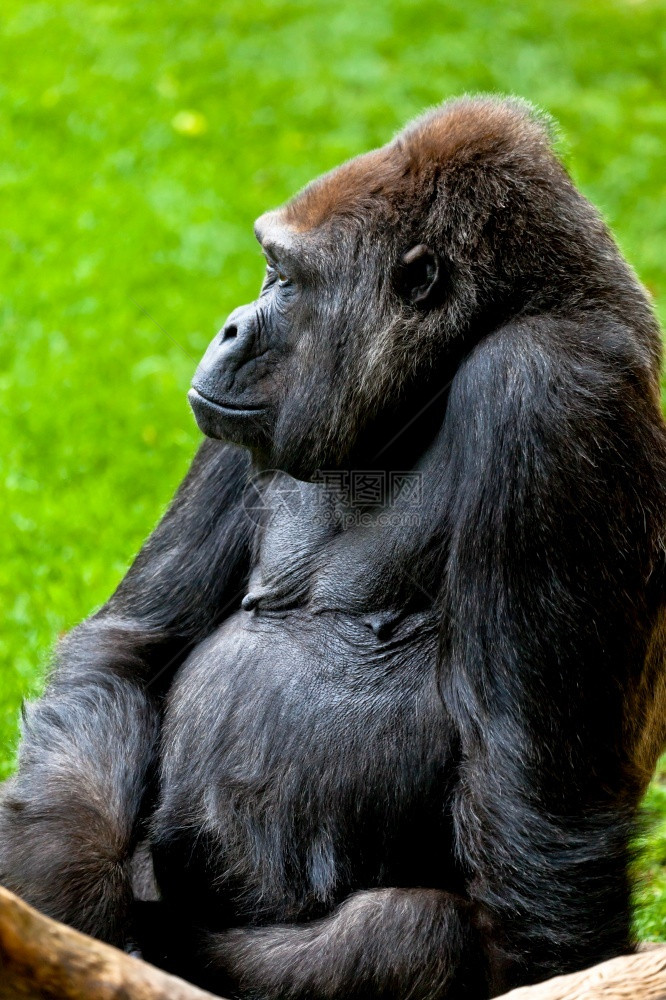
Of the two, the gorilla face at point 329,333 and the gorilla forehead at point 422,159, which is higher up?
the gorilla forehead at point 422,159

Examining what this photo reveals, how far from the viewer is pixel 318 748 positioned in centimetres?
400

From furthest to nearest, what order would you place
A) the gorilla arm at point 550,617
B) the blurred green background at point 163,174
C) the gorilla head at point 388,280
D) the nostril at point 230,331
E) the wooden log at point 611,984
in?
the blurred green background at point 163,174 → the nostril at point 230,331 → the gorilla head at point 388,280 → the gorilla arm at point 550,617 → the wooden log at point 611,984

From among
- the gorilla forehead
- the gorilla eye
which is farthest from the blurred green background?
the gorilla forehead

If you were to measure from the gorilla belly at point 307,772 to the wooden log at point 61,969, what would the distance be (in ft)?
3.80

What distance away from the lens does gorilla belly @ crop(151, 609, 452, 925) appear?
12.9ft

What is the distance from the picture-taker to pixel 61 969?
9.14 ft

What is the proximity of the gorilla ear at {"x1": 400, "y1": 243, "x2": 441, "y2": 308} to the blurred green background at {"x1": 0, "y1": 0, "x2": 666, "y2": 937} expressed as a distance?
2.46 meters

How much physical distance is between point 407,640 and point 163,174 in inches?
300

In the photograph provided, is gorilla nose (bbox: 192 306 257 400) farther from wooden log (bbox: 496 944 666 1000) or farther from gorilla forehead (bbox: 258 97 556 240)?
wooden log (bbox: 496 944 666 1000)

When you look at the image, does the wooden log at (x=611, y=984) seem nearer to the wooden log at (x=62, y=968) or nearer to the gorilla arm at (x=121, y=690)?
the wooden log at (x=62, y=968)

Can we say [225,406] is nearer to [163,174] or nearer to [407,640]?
[407,640]

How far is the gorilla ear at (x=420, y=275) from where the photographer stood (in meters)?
3.87

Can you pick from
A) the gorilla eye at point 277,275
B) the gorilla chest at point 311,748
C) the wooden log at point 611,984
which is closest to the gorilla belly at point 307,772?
the gorilla chest at point 311,748

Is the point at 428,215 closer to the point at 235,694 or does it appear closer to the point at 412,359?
the point at 412,359
